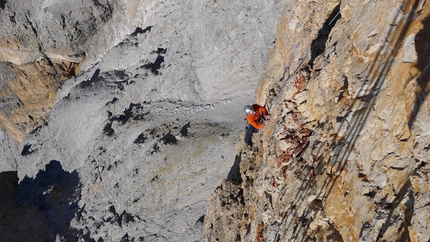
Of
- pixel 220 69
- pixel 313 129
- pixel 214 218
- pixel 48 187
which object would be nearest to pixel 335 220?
pixel 313 129

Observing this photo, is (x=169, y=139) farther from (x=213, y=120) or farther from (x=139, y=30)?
(x=139, y=30)

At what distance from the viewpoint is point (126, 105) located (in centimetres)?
2308

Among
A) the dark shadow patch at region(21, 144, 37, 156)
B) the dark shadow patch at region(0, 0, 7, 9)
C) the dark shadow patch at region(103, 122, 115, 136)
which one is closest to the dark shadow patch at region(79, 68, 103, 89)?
the dark shadow patch at region(103, 122, 115, 136)

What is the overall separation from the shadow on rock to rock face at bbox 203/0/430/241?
14.7 metres

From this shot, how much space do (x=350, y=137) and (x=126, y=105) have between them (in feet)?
58.8

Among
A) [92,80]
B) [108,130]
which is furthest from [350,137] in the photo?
[92,80]

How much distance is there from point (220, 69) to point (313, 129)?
1116cm

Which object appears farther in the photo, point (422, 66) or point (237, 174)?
point (237, 174)

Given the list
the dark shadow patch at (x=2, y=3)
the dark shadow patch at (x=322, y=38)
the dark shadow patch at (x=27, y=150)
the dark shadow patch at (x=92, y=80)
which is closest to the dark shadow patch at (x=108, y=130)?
the dark shadow patch at (x=92, y=80)

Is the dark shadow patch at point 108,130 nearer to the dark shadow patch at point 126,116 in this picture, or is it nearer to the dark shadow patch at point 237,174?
the dark shadow patch at point 126,116

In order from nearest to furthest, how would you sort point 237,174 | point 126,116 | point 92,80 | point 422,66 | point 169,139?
point 422,66, point 237,174, point 169,139, point 126,116, point 92,80

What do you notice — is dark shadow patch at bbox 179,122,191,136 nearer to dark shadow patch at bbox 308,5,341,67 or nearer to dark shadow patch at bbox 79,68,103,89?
dark shadow patch at bbox 79,68,103,89

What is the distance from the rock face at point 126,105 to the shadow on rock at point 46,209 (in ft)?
0.28

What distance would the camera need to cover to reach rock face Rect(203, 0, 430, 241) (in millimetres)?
5969
